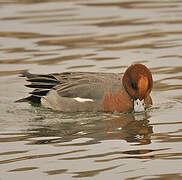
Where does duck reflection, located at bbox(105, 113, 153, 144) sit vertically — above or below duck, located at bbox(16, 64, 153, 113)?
below

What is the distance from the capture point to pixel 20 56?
44.0 ft

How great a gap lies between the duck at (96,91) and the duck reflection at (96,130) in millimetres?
215

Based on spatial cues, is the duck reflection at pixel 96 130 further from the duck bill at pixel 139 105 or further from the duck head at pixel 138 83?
the duck head at pixel 138 83

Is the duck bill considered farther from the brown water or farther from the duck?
the brown water

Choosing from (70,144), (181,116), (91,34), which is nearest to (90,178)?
(70,144)

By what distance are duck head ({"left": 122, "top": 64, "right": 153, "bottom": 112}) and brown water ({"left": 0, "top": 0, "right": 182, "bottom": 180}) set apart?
24 centimetres

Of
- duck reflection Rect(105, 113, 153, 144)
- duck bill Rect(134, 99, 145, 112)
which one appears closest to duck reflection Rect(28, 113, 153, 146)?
duck reflection Rect(105, 113, 153, 144)

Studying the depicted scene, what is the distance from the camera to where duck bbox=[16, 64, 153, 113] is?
33.9 feet

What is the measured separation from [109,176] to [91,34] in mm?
7531

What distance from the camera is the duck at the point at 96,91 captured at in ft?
33.9

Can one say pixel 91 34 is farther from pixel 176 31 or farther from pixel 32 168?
pixel 32 168

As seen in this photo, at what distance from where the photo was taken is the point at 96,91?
10492 millimetres

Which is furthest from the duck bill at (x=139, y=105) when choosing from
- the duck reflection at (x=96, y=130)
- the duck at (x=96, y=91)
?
the duck reflection at (x=96, y=130)

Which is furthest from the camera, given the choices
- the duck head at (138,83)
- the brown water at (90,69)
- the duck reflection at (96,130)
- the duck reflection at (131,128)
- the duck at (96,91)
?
the duck at (96,91)
